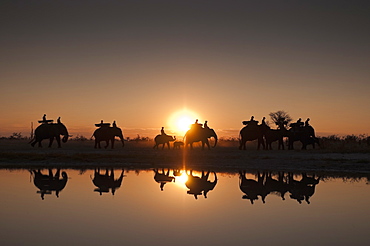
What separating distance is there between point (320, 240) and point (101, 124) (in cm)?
3347

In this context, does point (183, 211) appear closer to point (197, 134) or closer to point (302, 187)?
point (302, 187)

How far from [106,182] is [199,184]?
386 centimetres

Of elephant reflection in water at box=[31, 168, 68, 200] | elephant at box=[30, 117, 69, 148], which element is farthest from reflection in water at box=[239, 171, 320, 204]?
elephant at box=[30, 117, 69, 148]

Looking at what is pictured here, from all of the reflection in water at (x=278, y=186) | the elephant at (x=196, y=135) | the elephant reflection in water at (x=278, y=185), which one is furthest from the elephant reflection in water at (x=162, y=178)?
the elephant at (x=196, y=135)

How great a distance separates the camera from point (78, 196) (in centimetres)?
1348

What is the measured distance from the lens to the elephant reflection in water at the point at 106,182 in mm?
15008

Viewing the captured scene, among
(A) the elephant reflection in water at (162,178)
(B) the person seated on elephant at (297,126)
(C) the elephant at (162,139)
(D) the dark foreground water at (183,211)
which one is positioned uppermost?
(B) the person seated on elephant at (297,126)

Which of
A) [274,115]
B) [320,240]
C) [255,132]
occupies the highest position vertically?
[274,115]

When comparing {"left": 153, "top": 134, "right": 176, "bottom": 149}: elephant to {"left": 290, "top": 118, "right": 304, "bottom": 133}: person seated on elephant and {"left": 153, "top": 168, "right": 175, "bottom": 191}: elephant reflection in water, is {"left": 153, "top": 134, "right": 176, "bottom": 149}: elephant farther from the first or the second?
{"left": 153, "top": 168, "right": 175, "bottom": 191}: elephant reflection in water

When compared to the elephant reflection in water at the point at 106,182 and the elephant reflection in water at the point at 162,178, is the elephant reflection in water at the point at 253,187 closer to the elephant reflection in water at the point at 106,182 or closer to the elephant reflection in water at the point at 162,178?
the elephant reflection in water at the point at 162,178

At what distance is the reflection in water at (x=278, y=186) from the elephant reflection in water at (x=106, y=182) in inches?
193

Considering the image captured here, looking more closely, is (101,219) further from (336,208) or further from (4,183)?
(4,183)

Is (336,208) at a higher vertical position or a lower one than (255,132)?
lower

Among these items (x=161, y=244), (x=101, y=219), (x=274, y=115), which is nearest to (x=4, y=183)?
(x=101, y=219)
